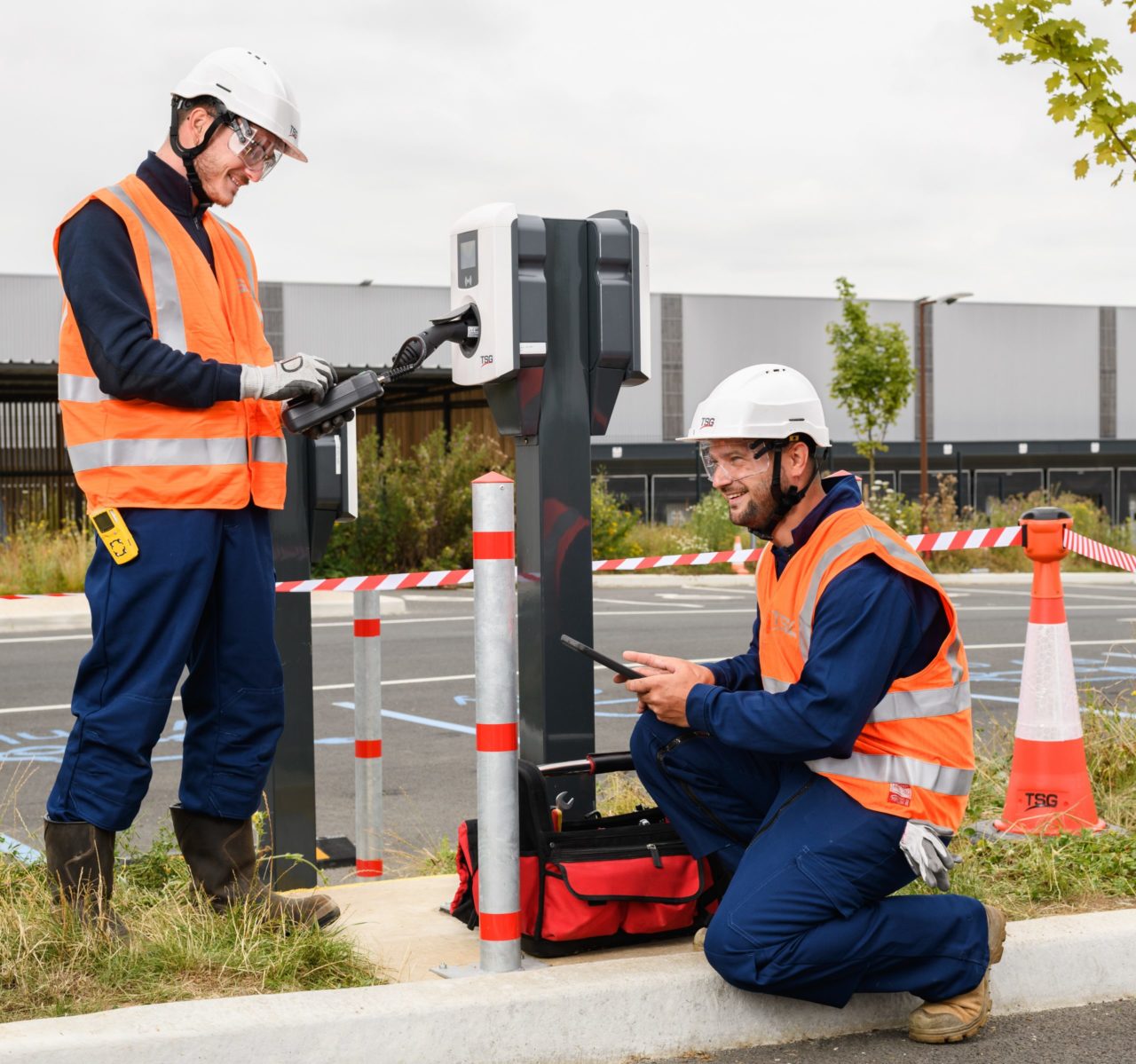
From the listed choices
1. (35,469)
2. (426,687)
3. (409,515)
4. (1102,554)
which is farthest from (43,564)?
(1102,554)

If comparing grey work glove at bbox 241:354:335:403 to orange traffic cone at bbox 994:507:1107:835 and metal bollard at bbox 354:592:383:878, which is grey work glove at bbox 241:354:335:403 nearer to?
metal bollard at bbox 354:592:383:878

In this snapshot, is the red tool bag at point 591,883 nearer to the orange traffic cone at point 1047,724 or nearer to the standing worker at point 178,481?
the standing worker at point 178,481

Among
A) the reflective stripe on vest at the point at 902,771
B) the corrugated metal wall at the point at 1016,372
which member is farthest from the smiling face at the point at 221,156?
the corrugated metal wall at the point at 1016,372

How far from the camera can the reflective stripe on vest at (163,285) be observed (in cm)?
372

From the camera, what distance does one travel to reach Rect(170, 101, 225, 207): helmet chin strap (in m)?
3.80

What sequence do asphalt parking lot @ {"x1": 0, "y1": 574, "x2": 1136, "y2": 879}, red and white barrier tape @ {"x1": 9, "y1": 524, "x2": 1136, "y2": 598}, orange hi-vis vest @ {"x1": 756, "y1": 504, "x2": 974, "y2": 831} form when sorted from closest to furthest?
orange hi-vis vest @ {"x1": 756, "y1": 504, "x2": 974, "y2": 831} → red and white barrier tape @ {"x1": 9, "y1": 524, "x2": 1136, "y2": 598} → asphalt parking lot @ {"x1": 0, "y1": 574, "x2": 1136, "y2": 879}

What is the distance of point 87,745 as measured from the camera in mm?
3664

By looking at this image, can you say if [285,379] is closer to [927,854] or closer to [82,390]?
[82,390]

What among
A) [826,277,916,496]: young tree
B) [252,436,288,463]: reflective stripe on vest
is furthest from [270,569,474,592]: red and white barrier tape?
[826,277,916,496]: young tree

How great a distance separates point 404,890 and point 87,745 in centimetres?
133

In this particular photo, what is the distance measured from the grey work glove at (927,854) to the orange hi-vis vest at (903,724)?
0.08 meters

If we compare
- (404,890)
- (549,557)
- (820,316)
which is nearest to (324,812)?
(404,890)

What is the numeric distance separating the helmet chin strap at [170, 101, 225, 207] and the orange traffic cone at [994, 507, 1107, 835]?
3.07m

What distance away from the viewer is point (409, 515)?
2055 centimetres
